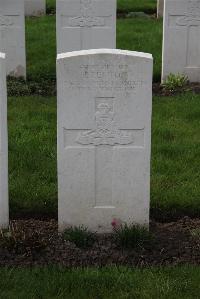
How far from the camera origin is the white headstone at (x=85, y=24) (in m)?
9.38

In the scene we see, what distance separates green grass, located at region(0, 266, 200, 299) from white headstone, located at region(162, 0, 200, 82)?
5872mm

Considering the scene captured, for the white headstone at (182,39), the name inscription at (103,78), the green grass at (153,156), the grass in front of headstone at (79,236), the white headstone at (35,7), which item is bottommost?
the grass in front of headstone at (79,236)

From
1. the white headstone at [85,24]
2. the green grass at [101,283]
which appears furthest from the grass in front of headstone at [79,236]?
the white headstone at [85,24]

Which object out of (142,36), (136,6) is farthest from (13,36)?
(136,6)

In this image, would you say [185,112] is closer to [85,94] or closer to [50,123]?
[50,123]

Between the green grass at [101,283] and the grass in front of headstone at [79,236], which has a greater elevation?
the grass in front of headstone at [79,236]

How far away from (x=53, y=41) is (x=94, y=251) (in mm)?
8016

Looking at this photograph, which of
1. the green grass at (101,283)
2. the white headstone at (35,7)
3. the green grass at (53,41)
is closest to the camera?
the green grass at (101,283)

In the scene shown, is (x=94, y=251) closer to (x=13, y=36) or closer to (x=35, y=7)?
(x=13, y=36)

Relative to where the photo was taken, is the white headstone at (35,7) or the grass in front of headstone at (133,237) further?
the white headstone at (35,7)

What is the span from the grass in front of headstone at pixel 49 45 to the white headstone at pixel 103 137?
4.43m

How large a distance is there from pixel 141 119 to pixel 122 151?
276 mm

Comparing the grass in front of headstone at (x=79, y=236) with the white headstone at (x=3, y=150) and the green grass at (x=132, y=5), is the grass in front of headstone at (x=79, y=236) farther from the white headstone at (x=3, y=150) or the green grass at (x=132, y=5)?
the green grass at (x=132, y=5)

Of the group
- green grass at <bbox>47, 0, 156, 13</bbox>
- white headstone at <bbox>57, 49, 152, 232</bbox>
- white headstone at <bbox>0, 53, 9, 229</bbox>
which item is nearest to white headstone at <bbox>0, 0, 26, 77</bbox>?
white headstone at <bbox>0, 53, 9, 229</bbox>
